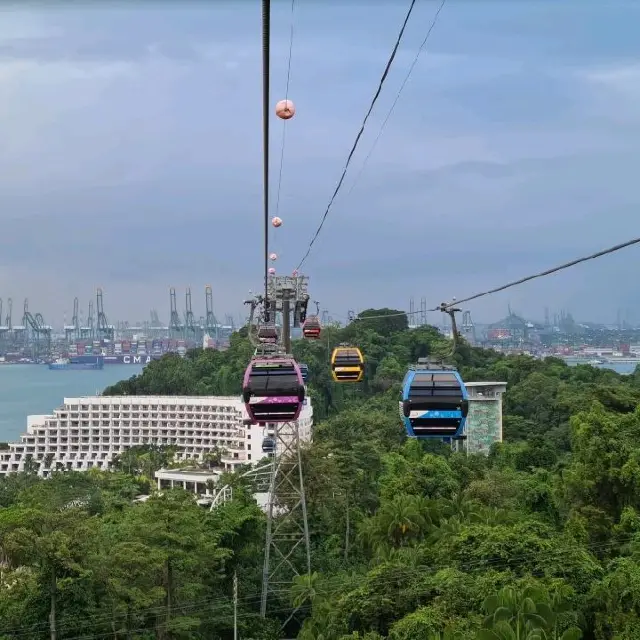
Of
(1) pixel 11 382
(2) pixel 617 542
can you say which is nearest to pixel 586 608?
(2) pixel 617 542

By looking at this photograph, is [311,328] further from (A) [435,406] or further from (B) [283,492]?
(A) [435,406]

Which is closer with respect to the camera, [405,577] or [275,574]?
[405,577]

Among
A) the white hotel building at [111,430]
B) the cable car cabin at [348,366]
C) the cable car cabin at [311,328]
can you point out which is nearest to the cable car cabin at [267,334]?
the cable car cabin at [348,366]

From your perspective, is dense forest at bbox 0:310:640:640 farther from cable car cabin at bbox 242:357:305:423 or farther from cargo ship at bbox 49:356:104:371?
cargo ship at bbox 49:356:104:371

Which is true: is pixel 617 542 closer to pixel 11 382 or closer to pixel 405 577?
pixel 405 577

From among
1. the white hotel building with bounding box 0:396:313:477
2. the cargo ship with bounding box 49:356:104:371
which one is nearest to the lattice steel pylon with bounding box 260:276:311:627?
the white hotel building with bounding box 0:396:313:477
